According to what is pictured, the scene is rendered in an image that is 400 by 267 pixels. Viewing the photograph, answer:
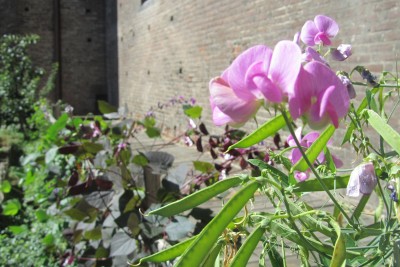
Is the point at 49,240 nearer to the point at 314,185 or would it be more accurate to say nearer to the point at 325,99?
the point at 314,185

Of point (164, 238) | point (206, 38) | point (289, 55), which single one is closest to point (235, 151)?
point (164, 238)

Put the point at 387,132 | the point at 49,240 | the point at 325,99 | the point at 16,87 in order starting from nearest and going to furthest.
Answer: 1. the point at 325,99
2. the point at 387,132
3. the point at 49,240
4. the point at 16,87

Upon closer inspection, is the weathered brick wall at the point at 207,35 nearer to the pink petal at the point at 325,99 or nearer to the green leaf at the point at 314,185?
the green leaf at the point at 314,185

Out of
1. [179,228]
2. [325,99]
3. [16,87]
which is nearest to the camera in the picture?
[325,99]

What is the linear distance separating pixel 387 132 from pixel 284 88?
0.20 meters

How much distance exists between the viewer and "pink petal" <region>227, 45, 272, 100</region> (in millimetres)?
666

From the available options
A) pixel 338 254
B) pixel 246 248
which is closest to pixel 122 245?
pixel 246 248

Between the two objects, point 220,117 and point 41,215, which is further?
point 41,215

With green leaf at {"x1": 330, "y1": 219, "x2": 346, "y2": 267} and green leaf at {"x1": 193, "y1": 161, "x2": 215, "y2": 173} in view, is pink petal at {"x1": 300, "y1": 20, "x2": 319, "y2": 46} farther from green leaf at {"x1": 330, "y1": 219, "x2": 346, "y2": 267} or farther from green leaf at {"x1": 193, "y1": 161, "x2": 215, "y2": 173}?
green leaf at {"x1": 193, "y1": 161, "x2": 215, "y2": 173}

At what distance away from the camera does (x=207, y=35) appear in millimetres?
7348

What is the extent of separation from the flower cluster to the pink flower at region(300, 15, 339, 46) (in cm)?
34

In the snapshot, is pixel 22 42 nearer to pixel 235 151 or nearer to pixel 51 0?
pixel 51 0

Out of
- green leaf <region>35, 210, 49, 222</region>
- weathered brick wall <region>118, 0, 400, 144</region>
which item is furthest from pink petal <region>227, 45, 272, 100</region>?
green leaf <region>35, 210, 49, 222</region>

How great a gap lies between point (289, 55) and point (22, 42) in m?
11.2
